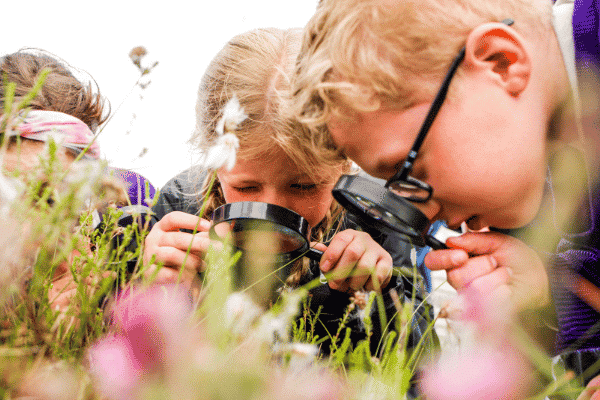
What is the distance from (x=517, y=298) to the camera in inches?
33.0

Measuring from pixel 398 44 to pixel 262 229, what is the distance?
58cm

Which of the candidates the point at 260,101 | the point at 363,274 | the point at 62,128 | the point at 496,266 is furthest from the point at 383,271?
the point at 62,128

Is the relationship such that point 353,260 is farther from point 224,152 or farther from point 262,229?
point 224,152

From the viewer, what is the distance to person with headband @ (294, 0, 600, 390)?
0.78 metres

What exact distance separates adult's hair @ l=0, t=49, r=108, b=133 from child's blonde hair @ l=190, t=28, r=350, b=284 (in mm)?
443

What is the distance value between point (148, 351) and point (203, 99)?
4.95 ft

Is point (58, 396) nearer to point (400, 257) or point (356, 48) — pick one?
A: point (356, 48)

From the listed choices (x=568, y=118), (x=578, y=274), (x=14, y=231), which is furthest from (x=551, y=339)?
(x=14, y=231)

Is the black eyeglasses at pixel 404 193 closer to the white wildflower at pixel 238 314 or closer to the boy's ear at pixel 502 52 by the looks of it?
the boy's ear at pixel 502 52

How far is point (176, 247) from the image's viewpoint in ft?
3.26

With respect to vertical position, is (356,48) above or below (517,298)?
above

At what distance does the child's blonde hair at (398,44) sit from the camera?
2.63 feet

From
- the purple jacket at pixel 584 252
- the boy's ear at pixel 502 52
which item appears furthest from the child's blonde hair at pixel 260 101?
the purple jacket at pixel 584 252

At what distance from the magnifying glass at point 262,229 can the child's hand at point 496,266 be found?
351mm
